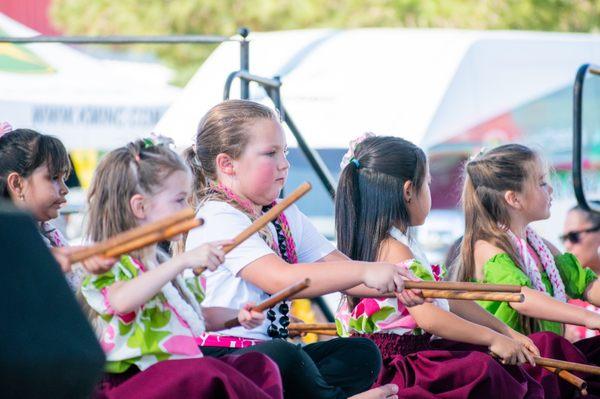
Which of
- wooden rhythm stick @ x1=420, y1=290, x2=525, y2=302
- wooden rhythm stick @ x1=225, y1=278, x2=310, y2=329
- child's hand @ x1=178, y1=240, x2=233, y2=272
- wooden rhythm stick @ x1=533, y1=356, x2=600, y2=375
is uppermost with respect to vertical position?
child's hand @ x1=178, y1=240, x2=233, y2=272

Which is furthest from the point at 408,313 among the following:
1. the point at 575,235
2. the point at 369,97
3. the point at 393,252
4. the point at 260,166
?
the point at 369,97

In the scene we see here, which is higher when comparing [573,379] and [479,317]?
[479,317]

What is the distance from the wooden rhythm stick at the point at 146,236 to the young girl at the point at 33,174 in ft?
3.79

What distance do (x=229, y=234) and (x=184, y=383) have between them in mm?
762

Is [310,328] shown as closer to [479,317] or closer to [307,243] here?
[307,243]

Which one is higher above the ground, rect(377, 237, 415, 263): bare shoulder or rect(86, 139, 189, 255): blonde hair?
rect(86, 139, 189, 255): blonde hair

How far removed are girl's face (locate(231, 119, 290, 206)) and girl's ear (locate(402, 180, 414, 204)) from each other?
20.5 inches

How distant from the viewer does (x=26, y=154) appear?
149 inches

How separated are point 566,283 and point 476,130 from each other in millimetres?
4793

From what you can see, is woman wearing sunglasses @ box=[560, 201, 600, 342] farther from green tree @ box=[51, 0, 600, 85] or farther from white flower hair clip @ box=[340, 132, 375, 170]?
green tree @ box=[51, 0, 600, 85]

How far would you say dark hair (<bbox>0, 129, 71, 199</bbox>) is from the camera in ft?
12.4

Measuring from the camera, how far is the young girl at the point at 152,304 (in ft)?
9.59

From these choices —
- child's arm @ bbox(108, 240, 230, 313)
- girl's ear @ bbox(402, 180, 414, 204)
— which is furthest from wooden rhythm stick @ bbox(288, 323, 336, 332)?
child's arm @ bbox(108, 240, 230, 313)

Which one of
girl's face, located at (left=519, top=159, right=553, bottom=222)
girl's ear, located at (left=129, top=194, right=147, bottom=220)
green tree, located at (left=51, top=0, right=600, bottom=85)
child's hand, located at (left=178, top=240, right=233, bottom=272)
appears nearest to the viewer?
child's hand, located at (left=178, top=240, right=233, bottom=272)
